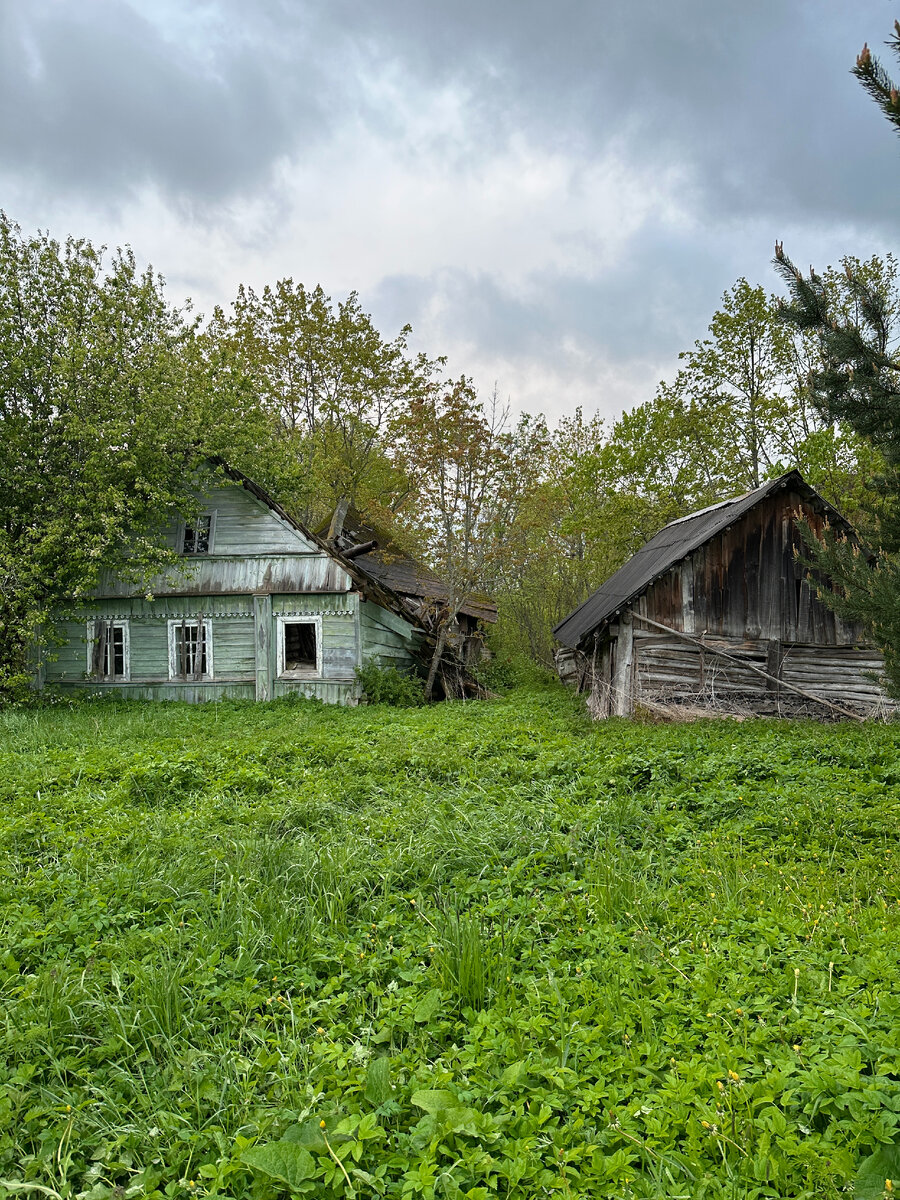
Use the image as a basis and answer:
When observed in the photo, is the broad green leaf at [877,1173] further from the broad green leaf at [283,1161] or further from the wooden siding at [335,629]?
the wooden siding at [335,629]

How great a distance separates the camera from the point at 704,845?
508 cm

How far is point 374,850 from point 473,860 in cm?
78

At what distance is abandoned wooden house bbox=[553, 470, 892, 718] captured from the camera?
13.7 meters

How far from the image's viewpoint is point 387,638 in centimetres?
1781

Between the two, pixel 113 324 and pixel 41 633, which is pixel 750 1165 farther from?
pixel 113 324

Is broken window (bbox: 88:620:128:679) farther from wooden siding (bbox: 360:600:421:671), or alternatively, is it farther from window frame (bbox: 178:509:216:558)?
wooden siding (bbox: 360:600:421:671)

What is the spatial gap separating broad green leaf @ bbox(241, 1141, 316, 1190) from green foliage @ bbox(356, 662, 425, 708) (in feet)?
44.3

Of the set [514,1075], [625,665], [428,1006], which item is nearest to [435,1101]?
[514,1075]

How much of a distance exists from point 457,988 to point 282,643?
1407cm

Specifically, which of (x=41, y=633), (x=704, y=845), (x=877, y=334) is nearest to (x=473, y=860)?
(x=704, y=845)

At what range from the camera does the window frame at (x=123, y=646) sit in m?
17.1

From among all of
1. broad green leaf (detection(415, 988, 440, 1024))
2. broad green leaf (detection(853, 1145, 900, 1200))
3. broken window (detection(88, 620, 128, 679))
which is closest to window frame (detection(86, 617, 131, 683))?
broken window (detection(88, 620, 128, 679))

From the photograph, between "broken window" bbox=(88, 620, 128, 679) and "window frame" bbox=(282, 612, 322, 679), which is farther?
"broken window" bbox=(88, 620, 128, 679)

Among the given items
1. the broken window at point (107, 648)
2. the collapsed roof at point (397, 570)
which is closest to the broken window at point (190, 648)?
the broken window at point (107, 648)
